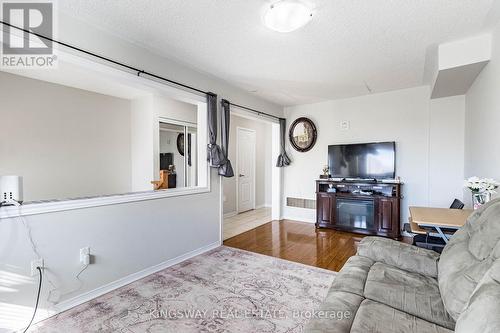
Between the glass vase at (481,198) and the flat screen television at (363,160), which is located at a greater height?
the flat screen television at (363,160)

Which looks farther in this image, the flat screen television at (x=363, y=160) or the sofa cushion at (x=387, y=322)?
the flat screen television at (x=363, y=160)

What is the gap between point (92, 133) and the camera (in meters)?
4.33

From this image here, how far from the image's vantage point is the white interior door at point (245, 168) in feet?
19.9

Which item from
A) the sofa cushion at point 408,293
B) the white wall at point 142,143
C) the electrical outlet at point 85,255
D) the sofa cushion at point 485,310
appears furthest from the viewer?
the white wall at point 142,143

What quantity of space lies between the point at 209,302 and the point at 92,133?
11.9 feet

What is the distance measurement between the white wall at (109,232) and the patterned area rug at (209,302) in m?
0.22

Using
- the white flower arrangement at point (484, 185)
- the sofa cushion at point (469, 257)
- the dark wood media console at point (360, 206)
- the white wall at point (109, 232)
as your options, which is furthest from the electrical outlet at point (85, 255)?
the dark wood media console at point (360, 206)

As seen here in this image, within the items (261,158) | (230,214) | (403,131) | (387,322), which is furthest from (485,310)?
(261,158)

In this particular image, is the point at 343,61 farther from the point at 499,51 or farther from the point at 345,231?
the point at 345,231

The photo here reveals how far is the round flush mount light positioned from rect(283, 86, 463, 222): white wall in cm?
293

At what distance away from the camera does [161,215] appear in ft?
9.53

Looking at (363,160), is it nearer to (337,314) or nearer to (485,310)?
(337,314)

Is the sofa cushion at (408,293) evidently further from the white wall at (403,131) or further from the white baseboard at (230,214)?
→ the white baseboard at (230,214)

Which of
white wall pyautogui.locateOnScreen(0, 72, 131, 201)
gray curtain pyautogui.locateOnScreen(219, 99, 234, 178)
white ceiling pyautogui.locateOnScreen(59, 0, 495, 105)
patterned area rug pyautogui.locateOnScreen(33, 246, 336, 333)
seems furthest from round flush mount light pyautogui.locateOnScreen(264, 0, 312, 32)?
white wall pyautogui.locateOnScreen(0, 72, 131, 201)
